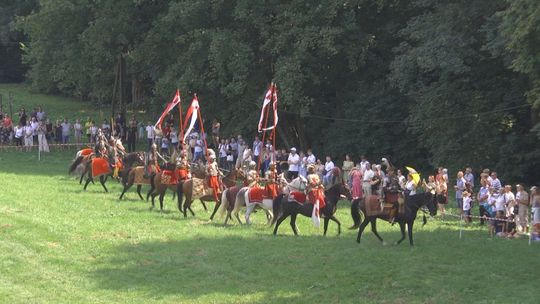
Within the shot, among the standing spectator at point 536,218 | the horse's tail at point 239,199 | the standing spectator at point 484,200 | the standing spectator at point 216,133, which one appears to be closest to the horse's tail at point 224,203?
the horse's tail at point 239,199

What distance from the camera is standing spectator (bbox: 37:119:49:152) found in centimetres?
5594

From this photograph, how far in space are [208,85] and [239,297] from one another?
1140 inches

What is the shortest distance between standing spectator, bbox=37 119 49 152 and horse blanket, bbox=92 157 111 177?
17741 mm

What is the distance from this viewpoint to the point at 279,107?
49.4 meters

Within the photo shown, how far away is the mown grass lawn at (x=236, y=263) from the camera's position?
23094 mm

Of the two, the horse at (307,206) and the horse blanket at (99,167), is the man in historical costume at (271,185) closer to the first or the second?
the horse at (307,206)

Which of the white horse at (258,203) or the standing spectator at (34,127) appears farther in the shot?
the standing spectator at (34,127)

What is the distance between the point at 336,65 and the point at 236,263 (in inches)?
1060

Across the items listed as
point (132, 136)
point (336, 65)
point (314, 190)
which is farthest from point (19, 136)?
point (314, 190)

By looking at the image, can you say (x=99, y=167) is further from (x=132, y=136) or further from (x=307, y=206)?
(x=132, y=136)

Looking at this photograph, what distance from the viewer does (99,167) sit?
128 feet

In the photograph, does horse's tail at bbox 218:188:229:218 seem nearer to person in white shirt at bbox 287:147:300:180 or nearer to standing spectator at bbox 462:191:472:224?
standing spectator at bbox 462:191:472:224

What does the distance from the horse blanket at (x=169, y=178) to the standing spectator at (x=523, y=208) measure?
39.7ft

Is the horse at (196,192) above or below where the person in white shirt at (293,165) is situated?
below
